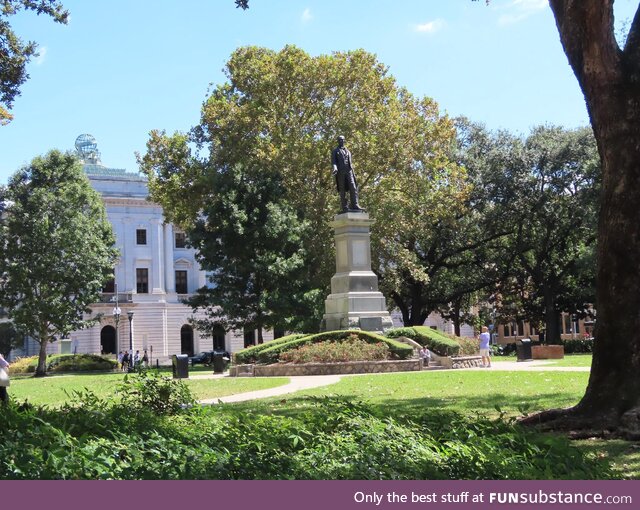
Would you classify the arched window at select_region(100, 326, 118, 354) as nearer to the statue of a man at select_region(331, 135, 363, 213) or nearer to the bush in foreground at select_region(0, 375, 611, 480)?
the statue of a man at select_region(331, 135, 363, 213)

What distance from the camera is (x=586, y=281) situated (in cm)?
4862

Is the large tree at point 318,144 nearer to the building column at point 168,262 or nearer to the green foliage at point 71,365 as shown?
the green foliage at point 71,365

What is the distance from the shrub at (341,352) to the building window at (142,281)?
47237mm

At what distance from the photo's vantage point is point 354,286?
2709cm

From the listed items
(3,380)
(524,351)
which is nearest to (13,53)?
(3,380)

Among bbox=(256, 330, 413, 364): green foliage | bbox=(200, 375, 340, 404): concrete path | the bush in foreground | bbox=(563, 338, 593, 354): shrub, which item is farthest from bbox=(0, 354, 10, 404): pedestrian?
bbox=(563, 338, 593, 354): shrub

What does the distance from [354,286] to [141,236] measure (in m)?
45.3

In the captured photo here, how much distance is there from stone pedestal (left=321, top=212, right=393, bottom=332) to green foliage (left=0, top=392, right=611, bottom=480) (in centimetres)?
1902

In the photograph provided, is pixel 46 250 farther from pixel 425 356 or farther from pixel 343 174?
pixel 425 356

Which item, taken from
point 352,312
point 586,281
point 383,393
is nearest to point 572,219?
point 586,281

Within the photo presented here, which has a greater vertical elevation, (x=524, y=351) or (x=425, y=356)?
(x=425, y=356)

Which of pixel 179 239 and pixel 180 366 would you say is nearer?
pixel 180 366

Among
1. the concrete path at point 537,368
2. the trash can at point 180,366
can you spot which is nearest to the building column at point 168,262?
the concrete path at point 537,368

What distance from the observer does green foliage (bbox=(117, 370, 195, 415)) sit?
9148mm
